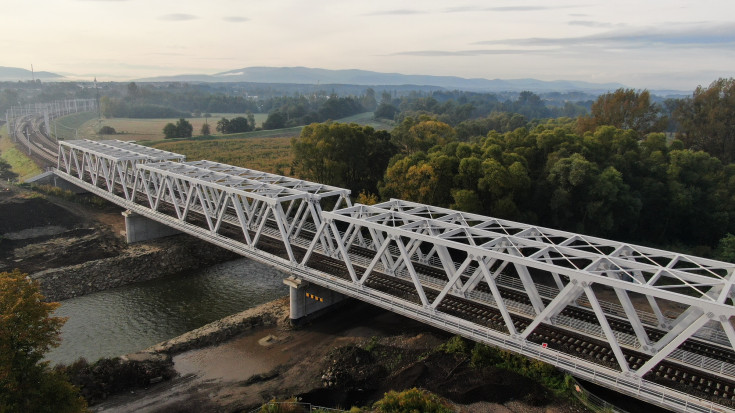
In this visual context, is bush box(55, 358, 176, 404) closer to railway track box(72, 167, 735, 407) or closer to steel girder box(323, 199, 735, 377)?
railway track box(72, 167, 735, 407)

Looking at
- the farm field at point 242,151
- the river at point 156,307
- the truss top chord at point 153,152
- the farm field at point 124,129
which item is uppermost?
the farm field at point 124,129

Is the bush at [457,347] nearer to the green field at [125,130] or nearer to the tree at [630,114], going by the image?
the tree at [630,114]

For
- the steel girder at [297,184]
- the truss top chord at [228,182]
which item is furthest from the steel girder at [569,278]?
the truss top chord at [228,182]

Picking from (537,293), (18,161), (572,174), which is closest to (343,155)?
(572,174)

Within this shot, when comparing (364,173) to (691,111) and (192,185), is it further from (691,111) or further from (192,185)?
(691,111)

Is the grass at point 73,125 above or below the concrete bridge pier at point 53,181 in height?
above

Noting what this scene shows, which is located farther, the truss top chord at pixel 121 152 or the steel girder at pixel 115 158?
the truss top chord at pixel 121 152

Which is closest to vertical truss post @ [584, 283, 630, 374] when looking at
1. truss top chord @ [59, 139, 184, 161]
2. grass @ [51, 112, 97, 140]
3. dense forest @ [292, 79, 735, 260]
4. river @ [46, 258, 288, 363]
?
dense forest @ [292, 79, 735, 260]
